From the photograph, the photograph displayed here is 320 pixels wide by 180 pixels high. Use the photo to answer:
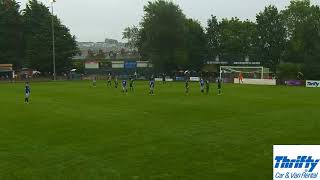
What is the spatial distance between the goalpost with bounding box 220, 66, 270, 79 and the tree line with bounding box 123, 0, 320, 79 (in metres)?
14.0

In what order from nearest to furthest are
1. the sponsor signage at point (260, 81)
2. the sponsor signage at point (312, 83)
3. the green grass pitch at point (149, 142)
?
the green grass pitch at point (149, 142) → the sponsor signage at point (312, 83) → the sponsor signage at point (260, 81)

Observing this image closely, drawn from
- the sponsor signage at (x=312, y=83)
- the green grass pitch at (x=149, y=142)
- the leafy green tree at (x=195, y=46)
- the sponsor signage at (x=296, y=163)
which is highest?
the leafy green tree at (x=195, y=46)

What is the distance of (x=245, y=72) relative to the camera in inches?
3930

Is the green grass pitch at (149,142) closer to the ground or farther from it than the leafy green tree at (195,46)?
closer to the ground

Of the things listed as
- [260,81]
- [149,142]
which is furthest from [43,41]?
[149,142]

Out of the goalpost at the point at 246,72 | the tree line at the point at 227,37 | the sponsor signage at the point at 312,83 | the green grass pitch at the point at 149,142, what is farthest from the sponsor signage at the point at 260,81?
the green grass pitch at the point at 149,142

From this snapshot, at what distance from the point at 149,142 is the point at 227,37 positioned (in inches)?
4311

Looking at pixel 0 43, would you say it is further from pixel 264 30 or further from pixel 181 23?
pixel 264 30

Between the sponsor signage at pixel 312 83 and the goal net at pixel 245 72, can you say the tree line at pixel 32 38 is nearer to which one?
the goal net at pixel 245 72

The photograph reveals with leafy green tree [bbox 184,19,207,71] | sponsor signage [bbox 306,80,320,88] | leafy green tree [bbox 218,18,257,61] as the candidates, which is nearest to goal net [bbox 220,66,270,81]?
sponsor signage [bbox 306,80,320,88]

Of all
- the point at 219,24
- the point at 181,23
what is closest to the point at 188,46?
the point at 181,23

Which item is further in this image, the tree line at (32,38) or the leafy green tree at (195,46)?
the leafy green tree at (195,46)

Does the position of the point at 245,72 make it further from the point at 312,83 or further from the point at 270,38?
the point at 270,38

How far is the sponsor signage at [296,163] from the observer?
34.4ft
